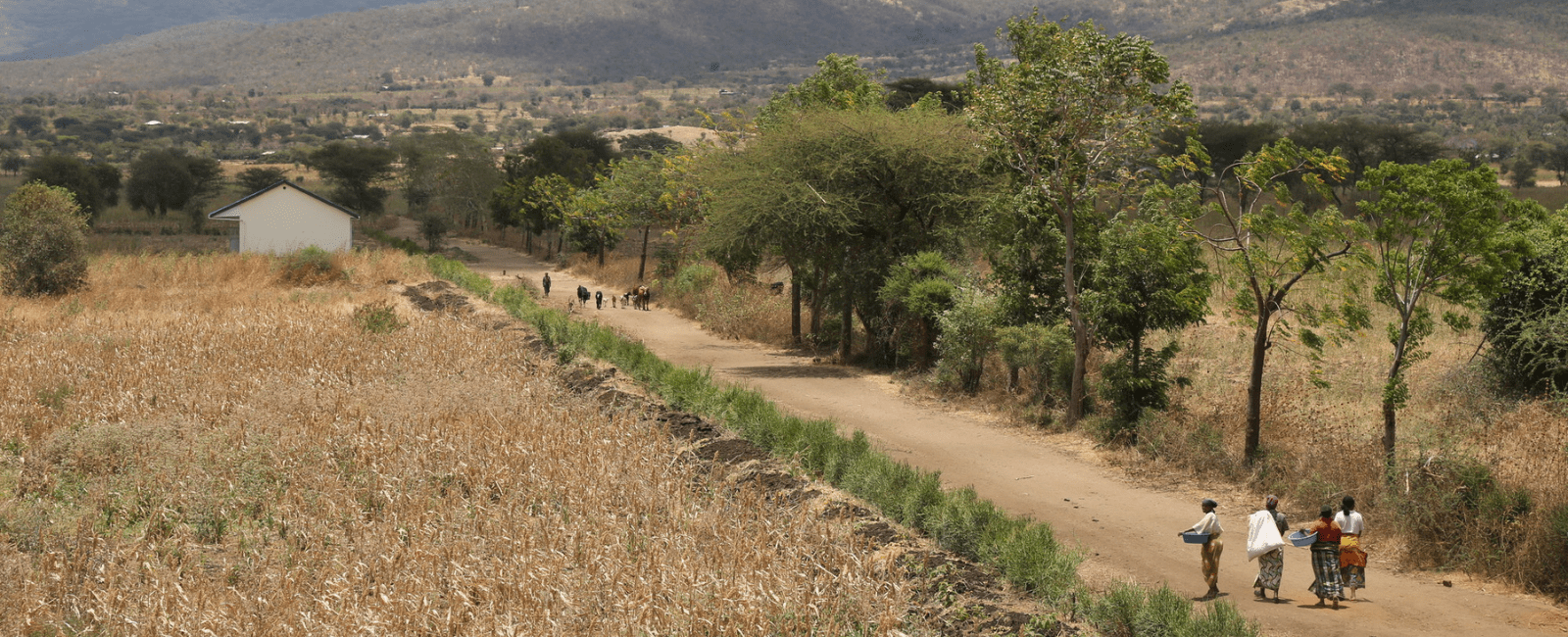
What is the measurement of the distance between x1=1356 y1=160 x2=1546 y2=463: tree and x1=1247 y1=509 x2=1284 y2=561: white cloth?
319 cm

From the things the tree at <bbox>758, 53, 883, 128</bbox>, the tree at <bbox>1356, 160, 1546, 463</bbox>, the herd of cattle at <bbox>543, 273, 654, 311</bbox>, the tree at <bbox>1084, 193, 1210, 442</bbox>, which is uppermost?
the tree at <bbox>758, 53, 883, 128</bbox>

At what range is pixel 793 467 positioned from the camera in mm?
13719

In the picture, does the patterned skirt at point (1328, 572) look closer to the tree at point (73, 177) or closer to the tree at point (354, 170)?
the tree at point (73, 177)

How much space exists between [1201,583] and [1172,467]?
177 inches

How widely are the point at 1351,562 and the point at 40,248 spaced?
33.7 meters

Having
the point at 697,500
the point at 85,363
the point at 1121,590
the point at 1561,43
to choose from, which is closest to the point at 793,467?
the point at 697,500

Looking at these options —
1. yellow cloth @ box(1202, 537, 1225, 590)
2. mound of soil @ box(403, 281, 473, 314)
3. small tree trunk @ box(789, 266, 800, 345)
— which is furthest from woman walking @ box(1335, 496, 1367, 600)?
mound of soil @ box(403, 281, 473, 314)

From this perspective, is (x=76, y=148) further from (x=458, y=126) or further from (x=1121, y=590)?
(x=1121, y=590)

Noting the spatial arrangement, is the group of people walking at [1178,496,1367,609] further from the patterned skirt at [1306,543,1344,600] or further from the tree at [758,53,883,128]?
the tree at [758,53,883,128]

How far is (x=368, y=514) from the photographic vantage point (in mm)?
11242

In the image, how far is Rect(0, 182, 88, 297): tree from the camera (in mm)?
32156

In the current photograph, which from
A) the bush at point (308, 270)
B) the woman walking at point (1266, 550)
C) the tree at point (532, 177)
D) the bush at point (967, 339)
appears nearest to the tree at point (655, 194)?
the bush at point (308, 270)

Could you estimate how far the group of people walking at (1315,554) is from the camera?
34.4 feet

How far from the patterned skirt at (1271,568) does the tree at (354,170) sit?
301 feet
